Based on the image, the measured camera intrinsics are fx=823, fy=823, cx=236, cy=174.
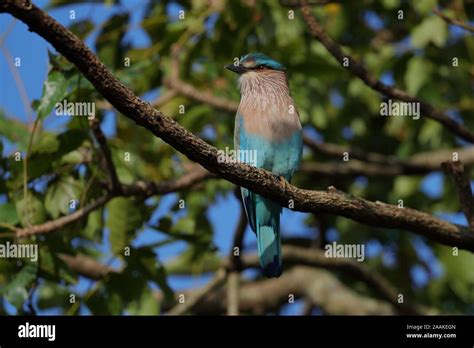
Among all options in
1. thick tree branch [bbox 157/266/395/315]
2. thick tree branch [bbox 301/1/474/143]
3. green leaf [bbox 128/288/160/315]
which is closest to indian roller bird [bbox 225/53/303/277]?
thick tree branch [bbox 301/1/474/143]

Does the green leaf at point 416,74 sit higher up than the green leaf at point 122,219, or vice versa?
the green leaf at point 416,74

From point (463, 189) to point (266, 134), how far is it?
1.29 metres

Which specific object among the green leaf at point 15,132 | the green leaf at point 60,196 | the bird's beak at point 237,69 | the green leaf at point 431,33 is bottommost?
the green leaf at point 60,196

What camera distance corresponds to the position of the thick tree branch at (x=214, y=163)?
10.6ft

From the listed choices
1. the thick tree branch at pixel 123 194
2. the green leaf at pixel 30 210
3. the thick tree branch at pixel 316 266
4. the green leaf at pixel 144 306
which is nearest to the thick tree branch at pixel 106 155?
the thick tree branch at pixel 123 194

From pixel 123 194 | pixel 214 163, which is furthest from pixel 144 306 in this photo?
pixel 214 163

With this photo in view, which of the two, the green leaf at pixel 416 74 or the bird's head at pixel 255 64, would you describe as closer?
the bird's head at pixel 255 64

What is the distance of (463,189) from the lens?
15.5 ft

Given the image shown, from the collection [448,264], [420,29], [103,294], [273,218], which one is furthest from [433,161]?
[103,294]

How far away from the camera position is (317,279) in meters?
7.42

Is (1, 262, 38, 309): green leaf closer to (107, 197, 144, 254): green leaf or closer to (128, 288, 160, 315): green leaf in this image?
(107, 197, 144, 254): green leaf

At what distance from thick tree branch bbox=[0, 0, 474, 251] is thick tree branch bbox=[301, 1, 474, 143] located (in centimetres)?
82

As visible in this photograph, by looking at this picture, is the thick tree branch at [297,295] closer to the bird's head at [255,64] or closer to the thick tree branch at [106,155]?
the bird's head at [255,64]

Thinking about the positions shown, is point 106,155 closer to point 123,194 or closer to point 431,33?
point 123,194
